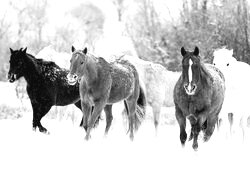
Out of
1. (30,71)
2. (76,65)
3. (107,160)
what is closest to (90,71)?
(76,65)

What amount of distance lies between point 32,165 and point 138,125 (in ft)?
14.2

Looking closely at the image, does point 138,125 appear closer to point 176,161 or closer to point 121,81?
point 121,81

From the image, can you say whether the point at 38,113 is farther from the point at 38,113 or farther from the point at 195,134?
the point at 195,134

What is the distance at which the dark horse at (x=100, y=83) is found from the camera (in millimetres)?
6816

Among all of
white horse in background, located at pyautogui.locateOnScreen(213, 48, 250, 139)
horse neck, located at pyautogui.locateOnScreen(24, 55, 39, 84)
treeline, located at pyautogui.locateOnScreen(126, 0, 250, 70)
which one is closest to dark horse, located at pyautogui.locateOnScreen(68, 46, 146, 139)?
horse neck, located at pyautogui.locateOnScreen(24, 55, 39, 84)

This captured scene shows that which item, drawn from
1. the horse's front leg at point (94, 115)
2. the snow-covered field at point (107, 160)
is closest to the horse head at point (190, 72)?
the snow-covered field at point (107, 160)

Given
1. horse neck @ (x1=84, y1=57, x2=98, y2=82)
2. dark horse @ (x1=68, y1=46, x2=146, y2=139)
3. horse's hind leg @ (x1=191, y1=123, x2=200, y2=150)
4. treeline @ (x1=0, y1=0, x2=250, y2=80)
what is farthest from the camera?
treeline @ (x1=0, y1=0, x2=250, y2=80)

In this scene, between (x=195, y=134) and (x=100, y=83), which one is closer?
(x=195, y=134)

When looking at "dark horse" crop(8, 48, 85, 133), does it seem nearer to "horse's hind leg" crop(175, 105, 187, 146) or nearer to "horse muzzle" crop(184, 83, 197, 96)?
"horse's hind leg" crop(175, 105, 187, 146)

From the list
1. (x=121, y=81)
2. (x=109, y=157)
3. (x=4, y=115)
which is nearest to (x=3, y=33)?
(x=4, y=115)

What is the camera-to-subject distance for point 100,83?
7176 mm

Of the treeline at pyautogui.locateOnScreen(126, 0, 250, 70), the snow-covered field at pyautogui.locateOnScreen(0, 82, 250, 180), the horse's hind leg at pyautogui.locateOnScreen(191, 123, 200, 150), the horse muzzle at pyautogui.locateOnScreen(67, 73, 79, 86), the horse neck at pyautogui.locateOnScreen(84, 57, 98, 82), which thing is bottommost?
the snow-covered field at pyautogui.locateOnScreen(0, 82, 250, 180)

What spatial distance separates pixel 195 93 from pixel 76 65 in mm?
1764

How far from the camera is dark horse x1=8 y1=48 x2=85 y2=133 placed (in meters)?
8.00
